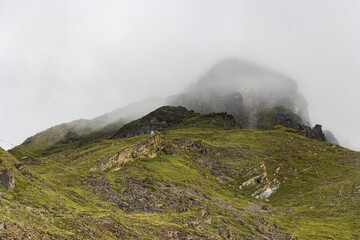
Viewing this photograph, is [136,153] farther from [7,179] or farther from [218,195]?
[7,179]

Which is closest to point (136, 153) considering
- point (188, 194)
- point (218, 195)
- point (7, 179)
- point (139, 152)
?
point (139, 152)

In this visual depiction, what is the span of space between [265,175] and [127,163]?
168 ft

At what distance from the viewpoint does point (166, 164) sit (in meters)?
76.7

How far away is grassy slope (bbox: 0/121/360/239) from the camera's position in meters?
27.8

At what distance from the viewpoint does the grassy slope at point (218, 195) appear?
2778 cm

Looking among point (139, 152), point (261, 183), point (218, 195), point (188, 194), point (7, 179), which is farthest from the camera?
point (261, 183)

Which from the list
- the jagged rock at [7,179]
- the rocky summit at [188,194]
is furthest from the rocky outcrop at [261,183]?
the jagged rock at [7,179]

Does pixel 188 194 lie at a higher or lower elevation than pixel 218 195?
higher

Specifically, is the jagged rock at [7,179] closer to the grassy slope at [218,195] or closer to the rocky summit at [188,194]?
the rocky summit at [188,194]

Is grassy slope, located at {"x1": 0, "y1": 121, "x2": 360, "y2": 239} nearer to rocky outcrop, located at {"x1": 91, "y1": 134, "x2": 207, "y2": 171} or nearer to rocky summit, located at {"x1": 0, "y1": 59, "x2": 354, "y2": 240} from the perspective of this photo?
rocky summit, located at {"x1": 0, "y1": 59, "x2": 354, "y2": 240}

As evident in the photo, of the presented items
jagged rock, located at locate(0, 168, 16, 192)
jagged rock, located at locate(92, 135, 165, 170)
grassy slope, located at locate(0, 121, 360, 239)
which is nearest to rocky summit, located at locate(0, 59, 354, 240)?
jagged rock, located at locate(0, 168, 16, 192)

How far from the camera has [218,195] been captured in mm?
67438

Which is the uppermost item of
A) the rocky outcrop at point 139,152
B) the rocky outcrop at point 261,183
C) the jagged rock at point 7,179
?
the jagged rock at point 7,179

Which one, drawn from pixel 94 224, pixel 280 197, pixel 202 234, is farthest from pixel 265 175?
pixel 94 224
